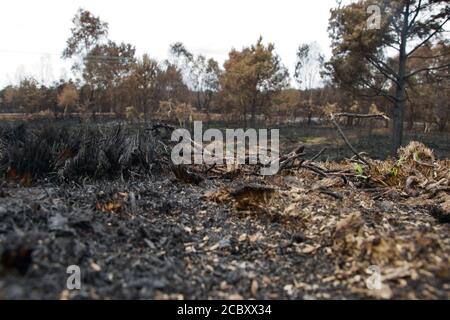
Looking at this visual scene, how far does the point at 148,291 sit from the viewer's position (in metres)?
1.61

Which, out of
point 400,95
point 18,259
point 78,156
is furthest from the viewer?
point 400,95

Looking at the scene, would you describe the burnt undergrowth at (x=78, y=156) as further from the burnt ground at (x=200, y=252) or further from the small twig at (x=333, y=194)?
the small twig at (x=333, y=194)

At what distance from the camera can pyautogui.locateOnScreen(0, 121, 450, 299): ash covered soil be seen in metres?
1.61

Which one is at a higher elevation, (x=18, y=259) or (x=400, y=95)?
(x=400, y=95)

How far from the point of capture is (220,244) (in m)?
2.32

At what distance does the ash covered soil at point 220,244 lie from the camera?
161cm

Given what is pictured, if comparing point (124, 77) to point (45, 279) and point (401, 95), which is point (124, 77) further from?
point (45, 279)

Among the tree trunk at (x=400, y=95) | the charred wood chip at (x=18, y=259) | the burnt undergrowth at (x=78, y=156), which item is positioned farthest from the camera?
the tree trunk at (x=400, y=95)

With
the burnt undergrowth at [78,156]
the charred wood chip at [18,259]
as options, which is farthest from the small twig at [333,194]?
the charred wood chip at [18,259]

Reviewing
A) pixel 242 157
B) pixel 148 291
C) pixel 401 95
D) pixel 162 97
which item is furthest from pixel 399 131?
pixel 162 97

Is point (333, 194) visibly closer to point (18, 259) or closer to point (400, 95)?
point (18, 259)

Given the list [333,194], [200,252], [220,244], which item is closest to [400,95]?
[333,194]

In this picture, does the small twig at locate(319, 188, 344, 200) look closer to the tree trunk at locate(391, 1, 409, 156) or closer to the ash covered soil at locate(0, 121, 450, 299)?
the ash covered soil at locate(0, 121, 450, 299)

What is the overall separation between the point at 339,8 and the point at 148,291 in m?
15.2
